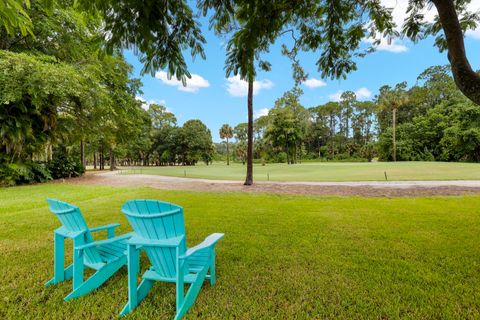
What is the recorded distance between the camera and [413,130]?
36.3m

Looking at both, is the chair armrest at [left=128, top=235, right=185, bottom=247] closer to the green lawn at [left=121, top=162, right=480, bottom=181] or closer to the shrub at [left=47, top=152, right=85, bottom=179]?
the green lawn at [left=121, top=162, right=480, bottom=181]

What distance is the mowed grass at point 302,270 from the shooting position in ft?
7.35

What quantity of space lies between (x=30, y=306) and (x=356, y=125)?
62214 mm

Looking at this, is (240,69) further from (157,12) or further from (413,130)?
(413,130)

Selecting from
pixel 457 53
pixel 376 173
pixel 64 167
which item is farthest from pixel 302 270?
pixel 64 167

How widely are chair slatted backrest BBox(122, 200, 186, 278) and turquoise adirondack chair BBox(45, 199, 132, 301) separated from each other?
66cm

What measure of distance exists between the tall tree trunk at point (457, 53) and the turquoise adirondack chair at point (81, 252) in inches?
171

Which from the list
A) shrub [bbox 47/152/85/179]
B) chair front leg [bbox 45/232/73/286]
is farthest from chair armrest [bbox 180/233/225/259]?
shrub [bbox 47/152/85/179]

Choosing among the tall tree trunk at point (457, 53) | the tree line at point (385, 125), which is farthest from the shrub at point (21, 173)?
the tree line at point (385, 125)

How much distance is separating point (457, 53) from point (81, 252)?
5008 millimetres

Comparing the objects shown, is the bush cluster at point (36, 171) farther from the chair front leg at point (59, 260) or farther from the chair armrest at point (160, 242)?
the chair armrest at point (160, 242)

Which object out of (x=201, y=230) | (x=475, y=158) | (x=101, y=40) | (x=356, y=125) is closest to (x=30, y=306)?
(x=201, y=230)

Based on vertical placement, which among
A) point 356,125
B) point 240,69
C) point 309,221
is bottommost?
point 309,221

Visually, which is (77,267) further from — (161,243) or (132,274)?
(161,243)
